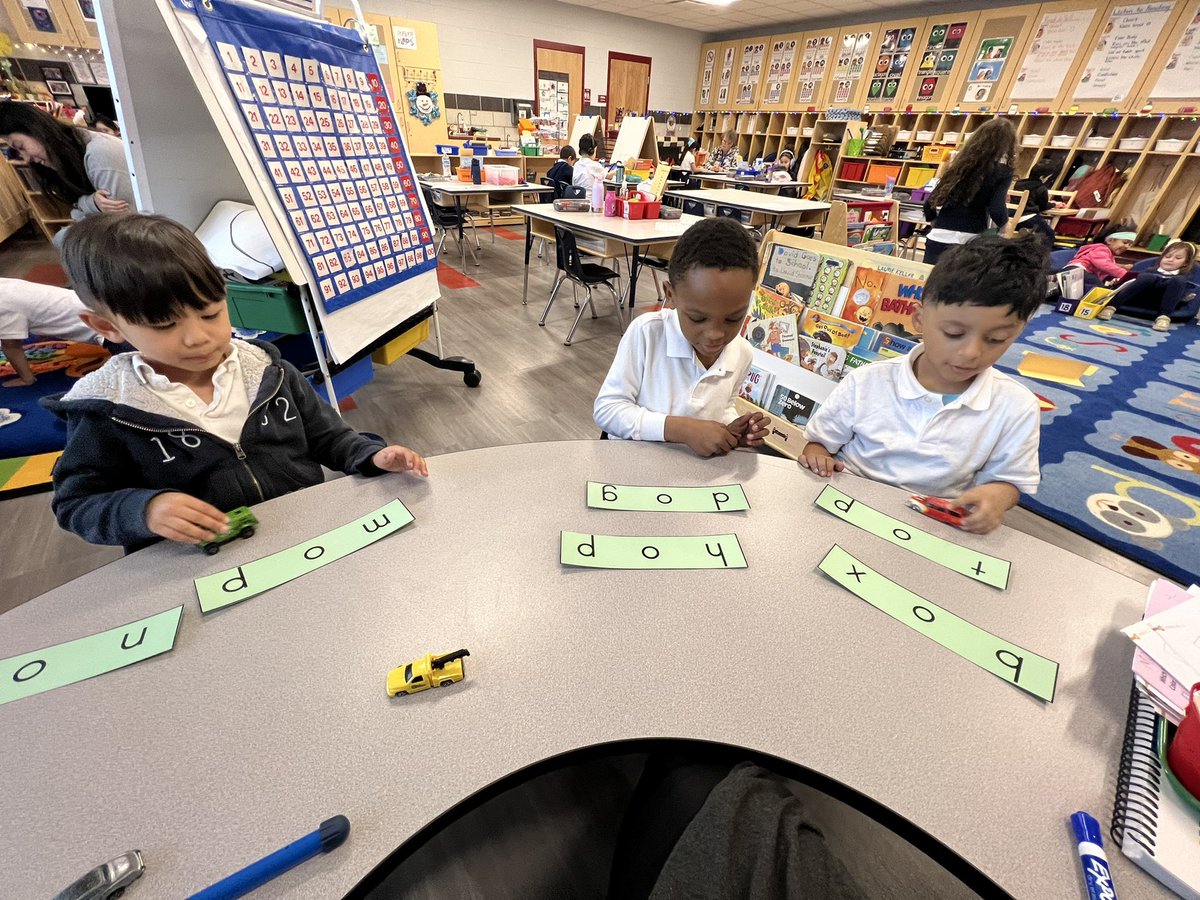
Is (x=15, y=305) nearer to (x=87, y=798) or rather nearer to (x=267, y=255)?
(x=267, y=255)

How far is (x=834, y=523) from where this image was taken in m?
0.85

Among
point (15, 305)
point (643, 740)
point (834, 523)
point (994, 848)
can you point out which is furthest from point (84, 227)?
point (15, 305)

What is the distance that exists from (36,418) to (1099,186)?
907 cm

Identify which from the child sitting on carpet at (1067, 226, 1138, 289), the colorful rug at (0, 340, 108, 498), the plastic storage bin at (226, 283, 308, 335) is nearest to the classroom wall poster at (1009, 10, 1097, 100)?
the child sitting on carpet at (1067, 226, 1138, 289)

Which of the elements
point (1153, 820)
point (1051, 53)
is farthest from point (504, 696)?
point (1051, 53)

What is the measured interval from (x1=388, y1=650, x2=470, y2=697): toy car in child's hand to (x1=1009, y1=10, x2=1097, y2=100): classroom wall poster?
8581 millimetres

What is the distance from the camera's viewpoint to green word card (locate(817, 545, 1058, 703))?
616mm

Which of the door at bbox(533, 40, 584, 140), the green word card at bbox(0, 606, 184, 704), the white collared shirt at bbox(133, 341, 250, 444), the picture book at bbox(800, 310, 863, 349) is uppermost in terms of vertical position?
the door at bbox(533, 40, 584, 140)

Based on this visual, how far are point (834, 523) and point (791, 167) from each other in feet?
27.7

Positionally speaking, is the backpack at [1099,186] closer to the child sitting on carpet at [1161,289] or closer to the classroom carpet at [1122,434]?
the child sitting on carpet at [1161,289]

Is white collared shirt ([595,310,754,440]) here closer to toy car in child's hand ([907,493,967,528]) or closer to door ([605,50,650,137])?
toy car in child's hand ([907,493,967,528])

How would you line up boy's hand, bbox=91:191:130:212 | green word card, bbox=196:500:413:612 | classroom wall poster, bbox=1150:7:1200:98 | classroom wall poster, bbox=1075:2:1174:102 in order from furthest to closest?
1. classroom wall poster, bbox=1075:2:1174:102
2. classroom wall poster, bbox=1150:7:1200:98
3. boy's hand, bbox=91:191:130:212
4. green word card, bbox=196:500:413:612

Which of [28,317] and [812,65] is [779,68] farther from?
[28,317]

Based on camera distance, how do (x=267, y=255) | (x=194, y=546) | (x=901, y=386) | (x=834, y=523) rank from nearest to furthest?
(x=194, y=546) < (x=834, y=523) < (x=901, y=386) < (x=267, y=255)
